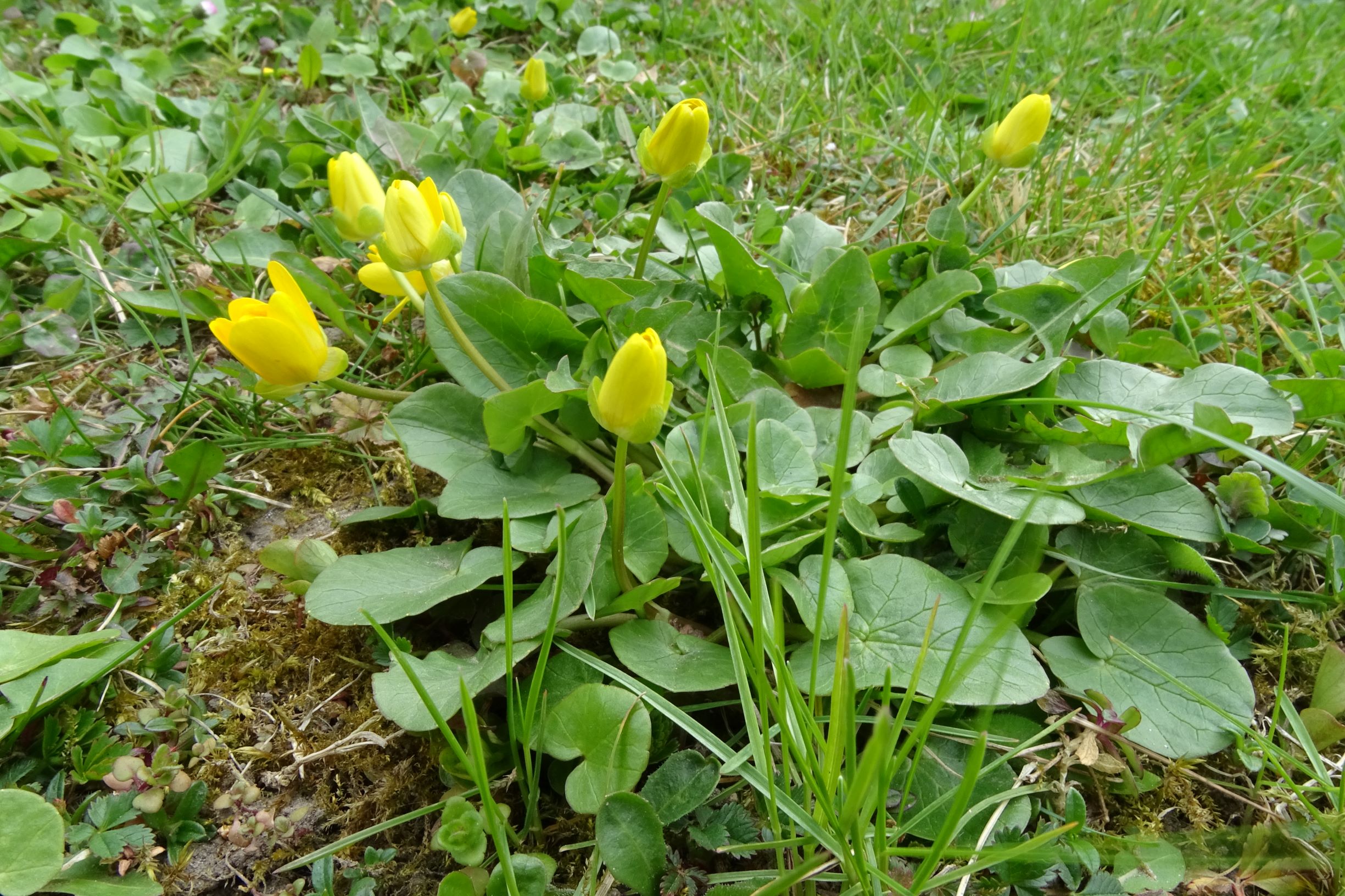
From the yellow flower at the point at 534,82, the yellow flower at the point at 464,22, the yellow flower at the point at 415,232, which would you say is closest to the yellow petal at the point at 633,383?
the yellow flower at the point at 415,232

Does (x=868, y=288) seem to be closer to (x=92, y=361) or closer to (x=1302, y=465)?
(x=1302, y=465)

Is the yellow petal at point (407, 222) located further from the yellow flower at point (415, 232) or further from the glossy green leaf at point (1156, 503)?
the glossy green leaf at point (1156, 503)

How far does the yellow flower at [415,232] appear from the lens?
1.16m

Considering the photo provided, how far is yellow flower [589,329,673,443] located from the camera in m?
0.94

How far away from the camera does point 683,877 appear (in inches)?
36.1

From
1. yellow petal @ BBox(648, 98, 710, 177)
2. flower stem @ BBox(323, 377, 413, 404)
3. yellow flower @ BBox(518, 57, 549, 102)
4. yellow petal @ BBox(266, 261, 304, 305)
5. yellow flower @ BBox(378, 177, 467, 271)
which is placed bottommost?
flower stem @ BBox(323, 377, 413, 404)

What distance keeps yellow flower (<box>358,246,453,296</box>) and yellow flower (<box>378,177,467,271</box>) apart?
0.13 metres

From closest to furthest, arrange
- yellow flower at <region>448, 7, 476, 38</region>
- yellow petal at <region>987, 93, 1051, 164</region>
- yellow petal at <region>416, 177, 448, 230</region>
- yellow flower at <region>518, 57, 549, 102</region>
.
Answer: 1. yellow petal at <region>416, 177, 448, 230</region>
2. yellow petal at <region>987, 93, 1051, 164</region>
3. yellow flower at <region>518, 57, 549, 102</region>
4. yellow flower at <region>448, 7, 476, 38</region>

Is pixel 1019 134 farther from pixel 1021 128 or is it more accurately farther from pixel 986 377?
pixel 986 377

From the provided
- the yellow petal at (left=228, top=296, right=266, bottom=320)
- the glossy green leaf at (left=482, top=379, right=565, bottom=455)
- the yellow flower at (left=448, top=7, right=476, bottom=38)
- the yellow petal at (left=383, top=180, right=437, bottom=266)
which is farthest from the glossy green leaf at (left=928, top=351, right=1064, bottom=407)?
the yellow flower at (left=448, top=7, right=476, bottom=38)

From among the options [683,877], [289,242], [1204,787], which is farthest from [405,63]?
[1204,787]

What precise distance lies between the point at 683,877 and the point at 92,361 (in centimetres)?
162

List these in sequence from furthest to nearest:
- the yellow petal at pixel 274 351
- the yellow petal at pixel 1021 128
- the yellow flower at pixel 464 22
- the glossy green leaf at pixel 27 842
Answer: the yellow flower at pixel 464 22 < the yellow petal at pixel 1021 128 < the yellow petal at pixel 274 351 < the glossy green leaf at pixel 27 842

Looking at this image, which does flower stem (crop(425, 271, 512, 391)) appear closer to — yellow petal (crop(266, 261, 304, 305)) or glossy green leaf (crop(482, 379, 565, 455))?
glossy green leaf (crop(482, 379, 565, 455))
